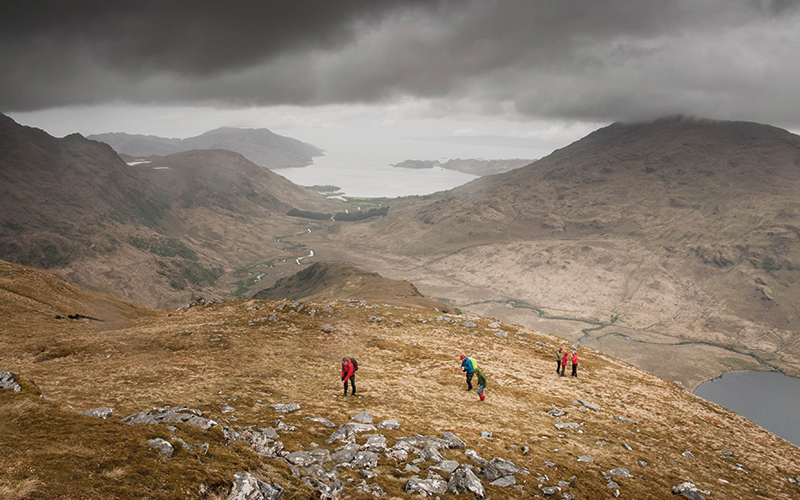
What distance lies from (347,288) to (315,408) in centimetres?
10766

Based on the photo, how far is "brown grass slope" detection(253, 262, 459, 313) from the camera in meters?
106

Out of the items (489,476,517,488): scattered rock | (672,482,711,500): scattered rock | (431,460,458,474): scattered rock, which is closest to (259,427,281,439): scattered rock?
(431,460,458,474): scattered rock

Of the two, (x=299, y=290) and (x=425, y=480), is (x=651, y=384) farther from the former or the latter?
(x=299, y=290)

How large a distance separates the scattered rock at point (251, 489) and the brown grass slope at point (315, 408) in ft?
1.12

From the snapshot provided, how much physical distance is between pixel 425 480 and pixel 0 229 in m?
270

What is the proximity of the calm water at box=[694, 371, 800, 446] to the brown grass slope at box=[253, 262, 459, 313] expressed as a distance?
426 ft

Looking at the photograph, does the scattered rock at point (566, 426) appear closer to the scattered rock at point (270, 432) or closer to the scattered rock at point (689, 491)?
the scattered rock at point (689, 491)

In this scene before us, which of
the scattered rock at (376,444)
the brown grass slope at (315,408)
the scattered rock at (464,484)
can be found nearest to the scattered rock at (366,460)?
the brown grass slope at (315,408)

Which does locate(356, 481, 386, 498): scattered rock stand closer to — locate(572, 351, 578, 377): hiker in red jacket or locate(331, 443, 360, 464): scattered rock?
locate(331, 443, 360, 464): scattered rock

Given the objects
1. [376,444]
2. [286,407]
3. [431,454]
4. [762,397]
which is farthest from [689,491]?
[762,397]

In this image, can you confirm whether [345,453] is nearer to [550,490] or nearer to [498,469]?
[498,469]

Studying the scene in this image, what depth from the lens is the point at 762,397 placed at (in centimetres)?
16088

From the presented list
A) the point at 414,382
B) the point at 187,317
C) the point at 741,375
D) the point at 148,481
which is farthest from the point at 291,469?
the point at 741,375

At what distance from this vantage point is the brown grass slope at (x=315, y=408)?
40.9 feet
